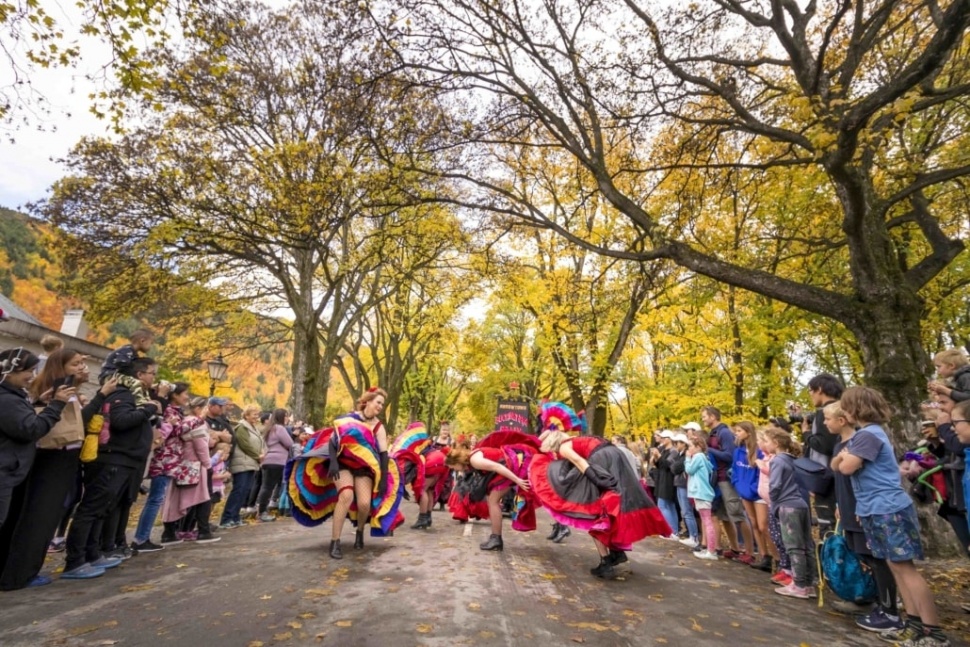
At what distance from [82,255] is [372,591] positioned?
13940 millimetres

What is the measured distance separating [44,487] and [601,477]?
5346 millimetres

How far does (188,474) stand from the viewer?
653 cm

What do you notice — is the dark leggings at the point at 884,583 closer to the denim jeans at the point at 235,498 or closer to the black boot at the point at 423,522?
the black boot at the point at 423,522

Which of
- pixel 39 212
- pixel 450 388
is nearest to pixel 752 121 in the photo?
pixel 39 212

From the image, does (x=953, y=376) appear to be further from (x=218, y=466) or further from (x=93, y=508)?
(x=218, y=466)

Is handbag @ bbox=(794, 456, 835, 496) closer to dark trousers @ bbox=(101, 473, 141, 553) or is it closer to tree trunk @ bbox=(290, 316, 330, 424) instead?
dark trousers @ bbox=(101, 473, 141, 553)

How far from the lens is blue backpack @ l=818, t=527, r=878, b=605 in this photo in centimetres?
469

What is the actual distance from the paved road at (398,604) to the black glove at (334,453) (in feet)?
3.07

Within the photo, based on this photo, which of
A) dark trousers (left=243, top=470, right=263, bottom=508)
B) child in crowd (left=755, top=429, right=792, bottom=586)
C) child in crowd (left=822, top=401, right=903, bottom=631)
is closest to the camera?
child in crowd (left=822, top=401, right=903, bottom=631)

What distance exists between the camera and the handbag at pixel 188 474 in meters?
6.46

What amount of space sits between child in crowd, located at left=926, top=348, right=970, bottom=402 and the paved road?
221cm

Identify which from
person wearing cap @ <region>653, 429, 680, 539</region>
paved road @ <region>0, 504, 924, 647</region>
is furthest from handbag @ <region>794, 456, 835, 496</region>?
person wearing cap @ <region>653, 429, 680, 539</region>

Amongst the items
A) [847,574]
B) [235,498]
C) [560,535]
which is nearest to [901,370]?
[847,574]

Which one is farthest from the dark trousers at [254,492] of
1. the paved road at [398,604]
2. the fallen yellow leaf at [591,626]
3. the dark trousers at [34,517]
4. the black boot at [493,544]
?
the fallen yellow leaf at [591,626]
